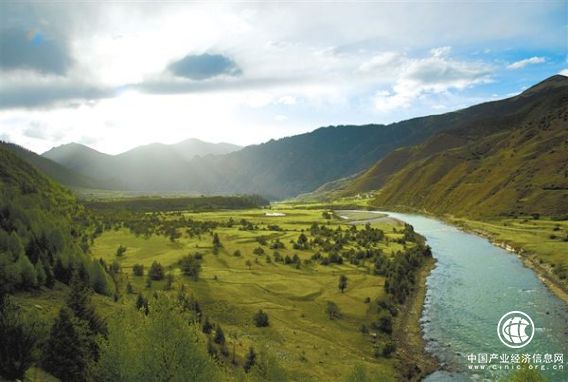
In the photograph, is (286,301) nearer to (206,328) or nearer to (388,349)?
(388,349)

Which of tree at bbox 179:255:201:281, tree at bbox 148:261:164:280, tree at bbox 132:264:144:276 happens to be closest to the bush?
tree at bbox 179:255:201:281

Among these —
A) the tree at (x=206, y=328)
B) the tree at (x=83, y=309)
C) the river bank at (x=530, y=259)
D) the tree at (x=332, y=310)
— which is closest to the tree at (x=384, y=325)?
the tree at (x=332, y=310)

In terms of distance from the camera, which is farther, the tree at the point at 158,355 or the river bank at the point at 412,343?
the river bank at the point at 412,343

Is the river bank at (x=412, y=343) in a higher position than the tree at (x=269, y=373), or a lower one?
lower

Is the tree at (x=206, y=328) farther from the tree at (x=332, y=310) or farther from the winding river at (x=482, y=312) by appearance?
the winding river at (x=482, y=312)

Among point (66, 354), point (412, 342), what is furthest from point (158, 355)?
point (412, 342)
